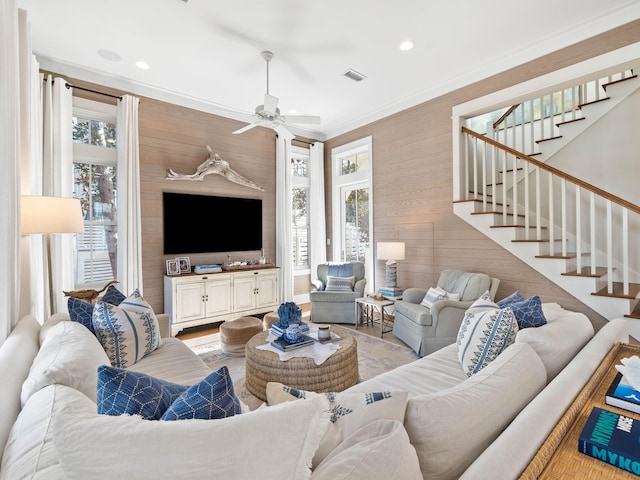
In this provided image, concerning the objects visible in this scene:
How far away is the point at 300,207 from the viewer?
5941mm

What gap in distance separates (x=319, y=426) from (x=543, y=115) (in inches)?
187

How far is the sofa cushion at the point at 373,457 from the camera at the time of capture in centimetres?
65

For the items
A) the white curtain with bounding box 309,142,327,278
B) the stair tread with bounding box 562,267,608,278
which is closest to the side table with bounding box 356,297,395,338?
the white curtain with bounding box 309,142,327,278

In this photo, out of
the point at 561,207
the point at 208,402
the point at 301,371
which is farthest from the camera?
the point at 561,207

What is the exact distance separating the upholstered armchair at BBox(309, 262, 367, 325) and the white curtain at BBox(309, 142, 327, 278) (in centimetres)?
128

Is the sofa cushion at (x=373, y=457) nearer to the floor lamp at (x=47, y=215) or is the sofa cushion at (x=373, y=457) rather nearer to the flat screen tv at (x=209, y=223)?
the floor lamp at (x=47, y=215)

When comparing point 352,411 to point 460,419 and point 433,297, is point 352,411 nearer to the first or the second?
point 460,419

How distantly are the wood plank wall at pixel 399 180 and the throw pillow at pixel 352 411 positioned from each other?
3228 millimetres

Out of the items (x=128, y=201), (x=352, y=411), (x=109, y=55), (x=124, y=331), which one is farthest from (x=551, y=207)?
(x=109, y=55)

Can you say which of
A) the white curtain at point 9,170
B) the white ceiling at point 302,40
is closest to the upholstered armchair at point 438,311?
the white ceiling at point 302,40

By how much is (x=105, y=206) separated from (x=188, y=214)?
0.98 m

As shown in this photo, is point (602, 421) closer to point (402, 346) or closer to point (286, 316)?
point (286, 316)

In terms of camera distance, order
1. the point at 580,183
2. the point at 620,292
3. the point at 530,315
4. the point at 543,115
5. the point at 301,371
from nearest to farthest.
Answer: the point at 530,315
the point at 301,371
the point at 620,292
the point at 580,183
the point at 543,115

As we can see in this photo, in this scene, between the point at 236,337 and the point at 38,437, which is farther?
the point at 236,337
